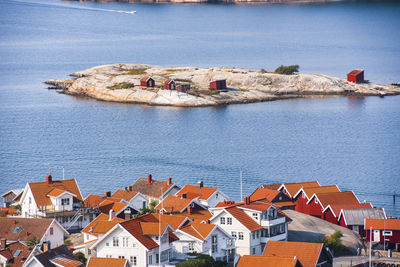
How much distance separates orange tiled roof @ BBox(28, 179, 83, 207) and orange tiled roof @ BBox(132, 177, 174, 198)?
20.2 ft

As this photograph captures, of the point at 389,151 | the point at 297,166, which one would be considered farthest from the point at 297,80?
the point at 297,166

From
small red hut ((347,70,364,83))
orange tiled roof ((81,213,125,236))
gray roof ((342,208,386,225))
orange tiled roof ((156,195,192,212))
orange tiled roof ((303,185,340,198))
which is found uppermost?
small red hut ((347,70,364,83))

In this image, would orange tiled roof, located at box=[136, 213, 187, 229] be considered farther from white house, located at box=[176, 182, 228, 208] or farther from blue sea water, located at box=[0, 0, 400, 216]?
blue sea water, located at box=[0, 0, 400, 216]

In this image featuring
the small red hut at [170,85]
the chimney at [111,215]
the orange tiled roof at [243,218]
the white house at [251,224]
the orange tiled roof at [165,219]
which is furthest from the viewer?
the small red hut at [170,85]

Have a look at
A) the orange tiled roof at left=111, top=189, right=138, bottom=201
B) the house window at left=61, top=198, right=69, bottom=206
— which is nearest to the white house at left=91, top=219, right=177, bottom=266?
the house window at left=61, top=198, right=69, bottom=206

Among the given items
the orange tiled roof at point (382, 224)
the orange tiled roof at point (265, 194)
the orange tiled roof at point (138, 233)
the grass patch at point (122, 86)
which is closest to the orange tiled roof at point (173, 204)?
the orange tiled roof at point (265, 194)

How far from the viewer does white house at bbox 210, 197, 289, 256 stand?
43594 mm

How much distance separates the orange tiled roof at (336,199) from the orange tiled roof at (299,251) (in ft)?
47.1

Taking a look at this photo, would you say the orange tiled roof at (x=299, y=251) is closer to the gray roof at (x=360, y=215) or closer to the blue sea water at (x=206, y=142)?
the gray roof at (x=360, y=215)

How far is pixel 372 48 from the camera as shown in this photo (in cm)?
19862

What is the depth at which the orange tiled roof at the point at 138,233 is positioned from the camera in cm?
3903

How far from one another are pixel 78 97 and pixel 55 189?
76962mm

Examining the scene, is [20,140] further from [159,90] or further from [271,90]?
[271,90]

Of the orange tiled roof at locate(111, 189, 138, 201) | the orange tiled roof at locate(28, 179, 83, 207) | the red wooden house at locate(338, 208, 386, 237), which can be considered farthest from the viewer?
the orange tiled roof at locate(111, 189, 138, 201)
